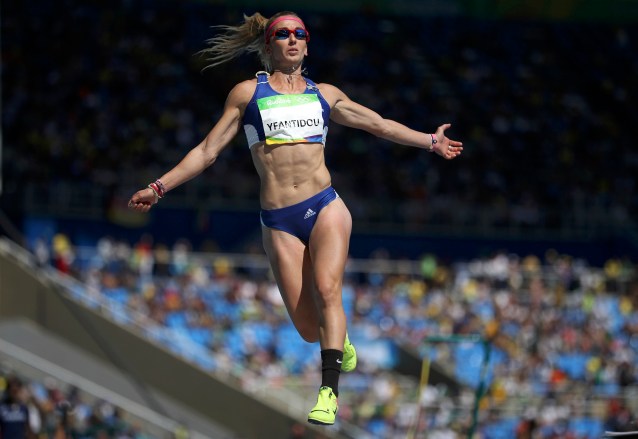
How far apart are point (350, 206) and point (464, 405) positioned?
7.37m

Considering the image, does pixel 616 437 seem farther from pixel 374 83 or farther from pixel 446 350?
pixel 374 83

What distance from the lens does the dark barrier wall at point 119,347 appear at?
2230cm

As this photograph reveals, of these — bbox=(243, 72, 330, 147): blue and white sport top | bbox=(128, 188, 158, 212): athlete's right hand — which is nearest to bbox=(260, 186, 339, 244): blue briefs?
bbox=(243, 72, 330, 147): blue and white sport top

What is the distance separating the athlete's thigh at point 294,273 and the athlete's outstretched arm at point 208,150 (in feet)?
2.06

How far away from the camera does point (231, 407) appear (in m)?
22.2

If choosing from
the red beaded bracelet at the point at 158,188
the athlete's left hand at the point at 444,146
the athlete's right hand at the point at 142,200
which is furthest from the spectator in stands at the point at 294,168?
the athlete's left hand at the point at 444,146

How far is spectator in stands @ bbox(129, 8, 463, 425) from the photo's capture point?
7828 mm

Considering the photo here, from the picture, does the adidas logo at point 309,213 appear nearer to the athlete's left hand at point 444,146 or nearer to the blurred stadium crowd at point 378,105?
the athlete's left hand at point 444,146

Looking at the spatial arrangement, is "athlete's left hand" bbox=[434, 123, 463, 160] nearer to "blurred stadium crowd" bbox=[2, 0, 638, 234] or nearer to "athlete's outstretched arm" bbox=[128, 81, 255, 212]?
"athlete's outstretched arm" bbox=[128, 81, 255, 212]

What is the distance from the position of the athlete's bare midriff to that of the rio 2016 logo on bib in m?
0.05

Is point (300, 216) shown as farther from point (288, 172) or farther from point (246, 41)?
point (246, 41)

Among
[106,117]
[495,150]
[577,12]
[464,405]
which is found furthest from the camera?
[577,12]

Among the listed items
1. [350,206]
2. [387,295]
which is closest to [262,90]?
[387,295]

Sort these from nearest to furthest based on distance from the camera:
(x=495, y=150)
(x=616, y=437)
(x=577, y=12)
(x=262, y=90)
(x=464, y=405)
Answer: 1. (x=616, y=437)
2. (x=262, y=90)
3. (x=464, y=405)
4. (x=495, y=150)
5. (x=577, y=12)
